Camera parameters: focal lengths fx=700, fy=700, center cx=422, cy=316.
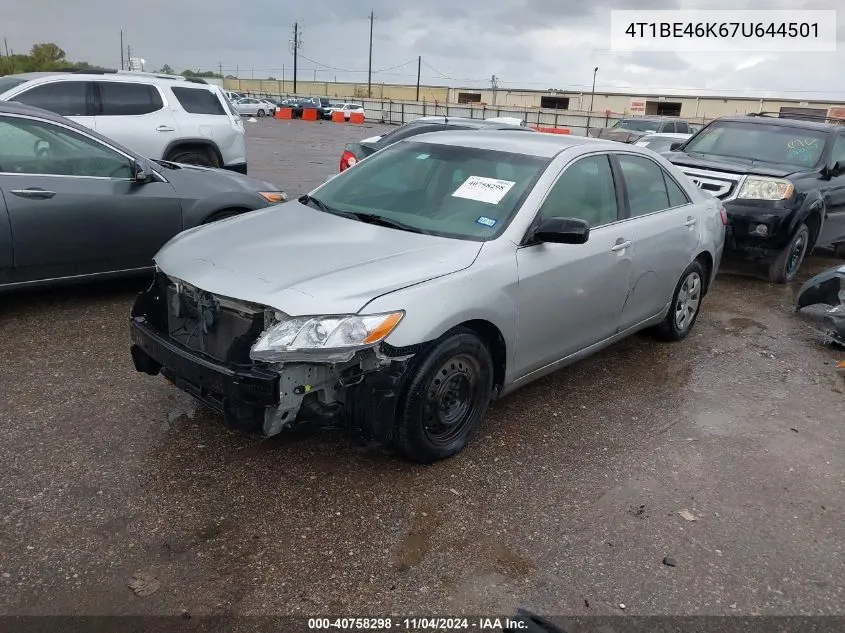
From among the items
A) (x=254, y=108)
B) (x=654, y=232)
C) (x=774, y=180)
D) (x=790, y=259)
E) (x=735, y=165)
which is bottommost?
(x=790, y=259)

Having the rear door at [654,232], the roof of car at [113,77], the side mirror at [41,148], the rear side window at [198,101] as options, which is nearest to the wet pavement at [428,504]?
the rear door at [654,232]

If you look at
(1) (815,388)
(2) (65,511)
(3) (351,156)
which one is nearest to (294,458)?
(2) (65,511)

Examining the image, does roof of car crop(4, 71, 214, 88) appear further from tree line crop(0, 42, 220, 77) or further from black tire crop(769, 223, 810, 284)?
tree line crop(0, 42, 220, 77)

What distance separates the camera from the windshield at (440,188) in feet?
12.8

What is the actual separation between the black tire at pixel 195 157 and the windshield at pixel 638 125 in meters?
15.0

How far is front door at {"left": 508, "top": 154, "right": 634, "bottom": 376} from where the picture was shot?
3.86 metres

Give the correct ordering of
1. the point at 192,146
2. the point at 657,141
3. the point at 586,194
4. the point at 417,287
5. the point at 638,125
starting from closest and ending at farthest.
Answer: the point at 417,287
the point at 586,194
the point at 192,146
the point at 657,141
the point at 638,125

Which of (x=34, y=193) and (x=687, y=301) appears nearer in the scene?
(x=34, y=193)

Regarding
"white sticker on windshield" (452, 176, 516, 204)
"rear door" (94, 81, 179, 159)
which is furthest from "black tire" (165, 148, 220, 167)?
"white sticker on windshield" (452, 176, 516, 204)

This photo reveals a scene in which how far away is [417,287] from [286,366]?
27.6 inches

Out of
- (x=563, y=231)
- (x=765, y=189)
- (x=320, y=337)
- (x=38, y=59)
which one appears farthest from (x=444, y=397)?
(x=38, y=59)

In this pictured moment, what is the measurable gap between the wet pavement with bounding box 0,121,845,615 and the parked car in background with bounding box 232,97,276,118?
136 ft

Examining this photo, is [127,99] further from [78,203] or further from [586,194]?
[586,194]

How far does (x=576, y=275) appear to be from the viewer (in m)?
4.12
